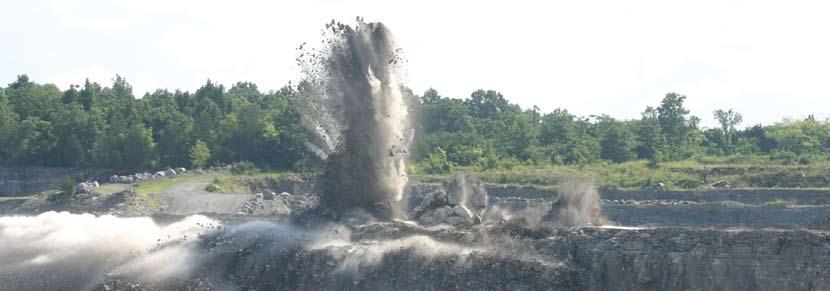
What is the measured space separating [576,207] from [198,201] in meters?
40.2

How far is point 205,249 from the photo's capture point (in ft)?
195

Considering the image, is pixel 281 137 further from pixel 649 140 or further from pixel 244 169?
pixel 649 140

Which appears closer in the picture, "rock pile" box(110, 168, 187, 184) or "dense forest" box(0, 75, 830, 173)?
"rock pile" box(110, 168, 187, 184)

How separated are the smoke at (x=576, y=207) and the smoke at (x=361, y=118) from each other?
25.6 ft

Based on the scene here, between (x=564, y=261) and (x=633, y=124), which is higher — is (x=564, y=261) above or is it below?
below

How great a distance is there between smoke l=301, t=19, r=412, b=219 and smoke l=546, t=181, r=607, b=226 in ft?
25.6

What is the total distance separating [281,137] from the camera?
4205 inches

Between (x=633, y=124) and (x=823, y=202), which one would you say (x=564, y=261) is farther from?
(x=633, y=124)

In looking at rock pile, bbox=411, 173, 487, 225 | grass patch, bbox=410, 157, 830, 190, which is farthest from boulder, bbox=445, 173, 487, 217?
grass patch, bbox=410, 157, 830, 190

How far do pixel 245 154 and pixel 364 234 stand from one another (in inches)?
2143

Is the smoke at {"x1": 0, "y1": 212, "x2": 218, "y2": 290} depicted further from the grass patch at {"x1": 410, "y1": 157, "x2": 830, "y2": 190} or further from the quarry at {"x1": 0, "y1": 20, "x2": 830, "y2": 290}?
the grass patch at {"x1": 410, "y1": 157, "x2": 830, "y2": 190}

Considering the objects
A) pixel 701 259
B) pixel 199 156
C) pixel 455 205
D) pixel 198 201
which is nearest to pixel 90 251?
pixel 455 205

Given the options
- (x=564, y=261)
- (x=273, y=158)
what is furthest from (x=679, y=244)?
(x=273, y=158)

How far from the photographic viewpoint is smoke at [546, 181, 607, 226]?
180 ft
